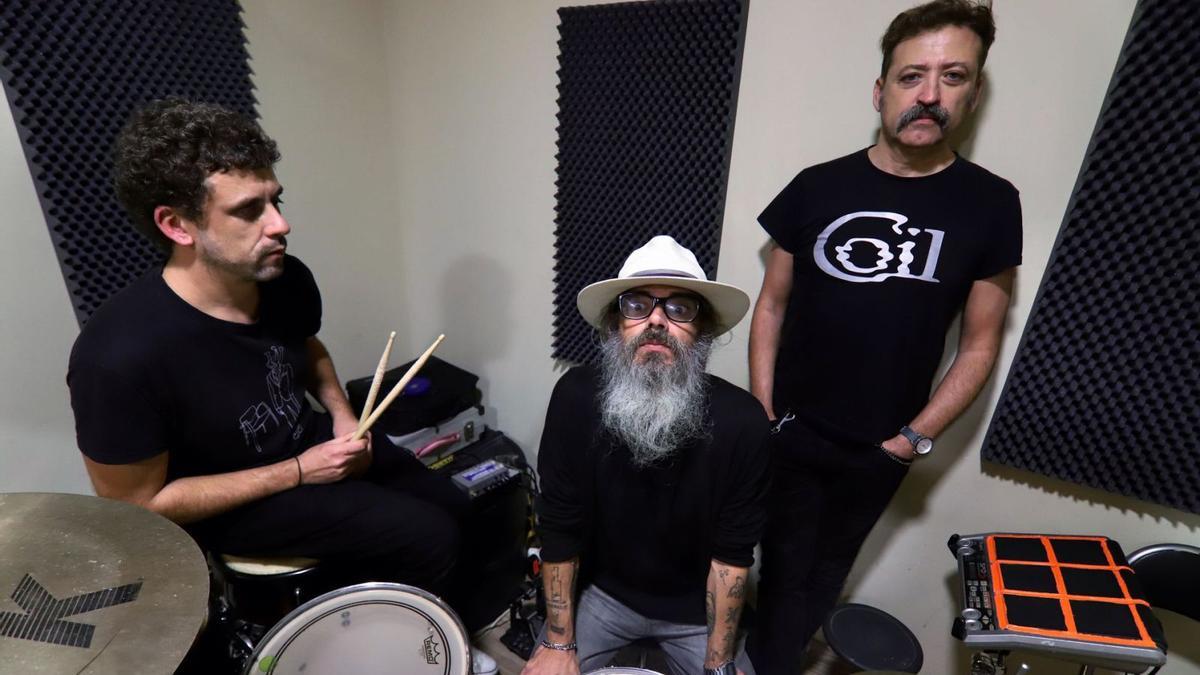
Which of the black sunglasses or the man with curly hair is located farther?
the black sunglasses

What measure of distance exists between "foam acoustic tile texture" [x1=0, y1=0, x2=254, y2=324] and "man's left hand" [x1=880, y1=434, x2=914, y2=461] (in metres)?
2.41

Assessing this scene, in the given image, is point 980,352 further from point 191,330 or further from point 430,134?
point 430,134

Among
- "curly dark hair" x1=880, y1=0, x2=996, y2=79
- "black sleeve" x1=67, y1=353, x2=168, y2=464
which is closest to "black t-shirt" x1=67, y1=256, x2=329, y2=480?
"black sleeve" x1=67, y1=353, x2=168, y2=464

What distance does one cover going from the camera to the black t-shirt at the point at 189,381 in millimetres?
1190

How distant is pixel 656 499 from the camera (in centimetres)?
139

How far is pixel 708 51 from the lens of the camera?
174cm

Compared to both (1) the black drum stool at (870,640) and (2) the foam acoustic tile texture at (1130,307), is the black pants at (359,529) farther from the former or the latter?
(2) the foam acoustic tile texture at (1130,307)

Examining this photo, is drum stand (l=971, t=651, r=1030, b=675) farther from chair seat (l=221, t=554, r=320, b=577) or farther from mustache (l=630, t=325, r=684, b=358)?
chair seat (l=221, t=554, r=320, b=577)

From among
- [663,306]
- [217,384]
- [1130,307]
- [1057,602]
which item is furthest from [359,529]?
[1130,307]

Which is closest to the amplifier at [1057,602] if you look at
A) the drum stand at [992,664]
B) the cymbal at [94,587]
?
the drum stand at [992,664]

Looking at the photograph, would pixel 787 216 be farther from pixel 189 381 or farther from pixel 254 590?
pixel 254 590

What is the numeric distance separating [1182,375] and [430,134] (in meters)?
2.71

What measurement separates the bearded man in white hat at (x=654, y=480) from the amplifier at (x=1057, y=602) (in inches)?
22.2

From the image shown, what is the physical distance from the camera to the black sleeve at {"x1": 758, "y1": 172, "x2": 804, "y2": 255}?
1.57 metres
